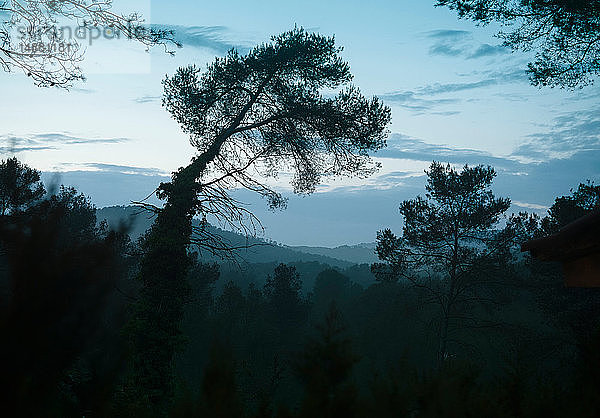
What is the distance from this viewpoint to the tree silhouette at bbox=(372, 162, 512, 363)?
2109 centimetres

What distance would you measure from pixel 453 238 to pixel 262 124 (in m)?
12.5

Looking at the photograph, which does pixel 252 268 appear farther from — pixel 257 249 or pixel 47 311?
pixel 47 311

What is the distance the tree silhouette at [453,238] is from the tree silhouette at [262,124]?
8475 millimetres

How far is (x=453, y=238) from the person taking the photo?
21578mm

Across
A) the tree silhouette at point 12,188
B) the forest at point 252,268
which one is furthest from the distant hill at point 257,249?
the tree silhouette at point 12,188

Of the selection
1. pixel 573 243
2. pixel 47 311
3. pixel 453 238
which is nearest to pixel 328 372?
pixel 47 311

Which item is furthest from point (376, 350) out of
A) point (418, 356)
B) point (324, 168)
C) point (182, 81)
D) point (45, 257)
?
point (45, 257)

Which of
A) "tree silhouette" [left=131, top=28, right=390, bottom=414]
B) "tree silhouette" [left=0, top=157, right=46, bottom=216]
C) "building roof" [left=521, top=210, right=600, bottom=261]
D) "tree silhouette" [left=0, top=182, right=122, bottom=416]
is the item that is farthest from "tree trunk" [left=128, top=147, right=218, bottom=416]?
"building roof" [left=521, top=210, right=600, bottom=261]

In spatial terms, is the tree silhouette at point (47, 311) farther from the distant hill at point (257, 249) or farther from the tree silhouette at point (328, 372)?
the tree silhouette at point (328, 372)

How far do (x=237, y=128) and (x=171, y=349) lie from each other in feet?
23.4

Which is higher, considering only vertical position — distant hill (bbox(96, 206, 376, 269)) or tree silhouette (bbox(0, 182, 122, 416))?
distant hill (bbox(96, 206, 376, 269))

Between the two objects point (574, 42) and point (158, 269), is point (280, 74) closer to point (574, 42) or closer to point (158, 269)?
point (158, 269)

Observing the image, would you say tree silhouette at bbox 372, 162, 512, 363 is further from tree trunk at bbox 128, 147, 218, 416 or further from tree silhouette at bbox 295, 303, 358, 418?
tree silhouette at bbox 295, 303, 358, 418

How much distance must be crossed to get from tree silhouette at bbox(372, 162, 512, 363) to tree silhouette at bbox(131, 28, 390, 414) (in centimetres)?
848
